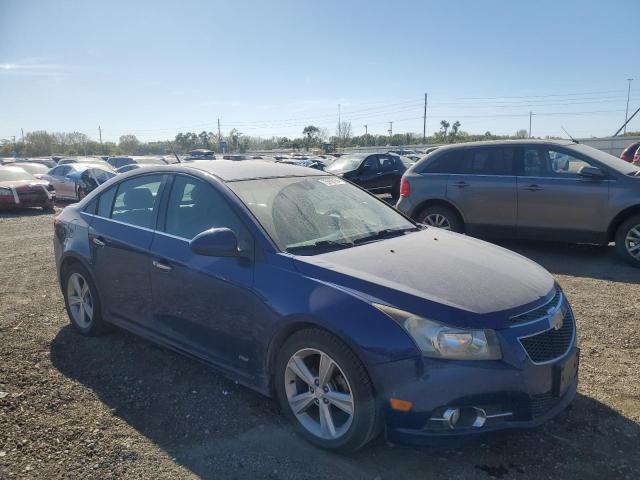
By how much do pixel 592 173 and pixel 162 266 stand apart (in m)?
6.01

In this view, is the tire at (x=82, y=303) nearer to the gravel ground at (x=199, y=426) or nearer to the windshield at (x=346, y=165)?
the gravel ground at (x=199, y=426)

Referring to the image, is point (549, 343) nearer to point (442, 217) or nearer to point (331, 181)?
point (331, 181)

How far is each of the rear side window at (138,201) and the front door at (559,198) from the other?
5.51 m

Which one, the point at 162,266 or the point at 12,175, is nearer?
the point at 162,266

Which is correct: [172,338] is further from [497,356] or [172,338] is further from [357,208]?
[497,356]

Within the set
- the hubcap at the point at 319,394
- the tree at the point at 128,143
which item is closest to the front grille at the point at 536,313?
the hubcap at the point at 319,394

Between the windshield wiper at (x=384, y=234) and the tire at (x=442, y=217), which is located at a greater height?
the windshield wiper at (x=384, y=234)

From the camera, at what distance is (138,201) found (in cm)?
420

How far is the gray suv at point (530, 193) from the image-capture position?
687cm

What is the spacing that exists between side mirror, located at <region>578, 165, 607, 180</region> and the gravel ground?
9.08 feet

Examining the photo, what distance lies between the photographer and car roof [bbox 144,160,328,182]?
3785 millimetres

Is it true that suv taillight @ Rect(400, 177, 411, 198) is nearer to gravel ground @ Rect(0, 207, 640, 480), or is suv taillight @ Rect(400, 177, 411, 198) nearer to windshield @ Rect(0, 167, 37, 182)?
gravel ground @ Rect(0, 207, 640, 480)

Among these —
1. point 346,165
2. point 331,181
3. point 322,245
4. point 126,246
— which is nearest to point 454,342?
point 322,245

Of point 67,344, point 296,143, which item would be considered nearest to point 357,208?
point 67,344
